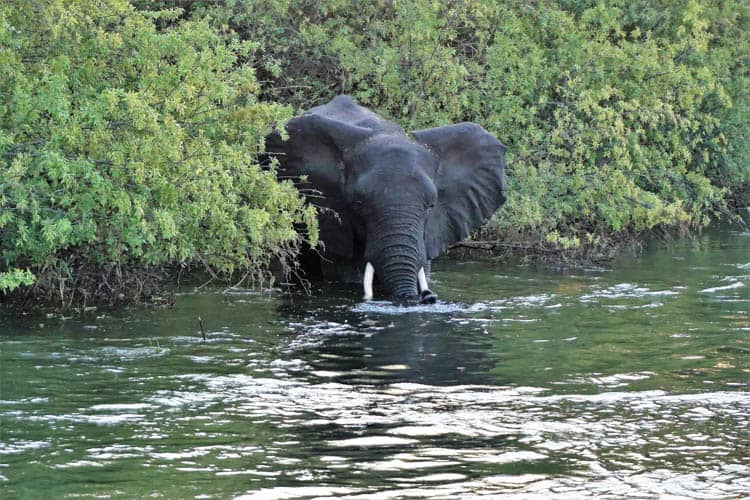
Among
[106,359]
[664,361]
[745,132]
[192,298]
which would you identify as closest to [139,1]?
[192,298]

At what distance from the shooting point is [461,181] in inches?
661

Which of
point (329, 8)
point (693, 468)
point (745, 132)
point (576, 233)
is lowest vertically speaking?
point (693, 468)

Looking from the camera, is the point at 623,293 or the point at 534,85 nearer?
Answer: the point at 623,293

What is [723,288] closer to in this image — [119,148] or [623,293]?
[623,293]

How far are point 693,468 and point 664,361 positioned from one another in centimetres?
368

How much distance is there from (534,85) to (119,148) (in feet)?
31.2

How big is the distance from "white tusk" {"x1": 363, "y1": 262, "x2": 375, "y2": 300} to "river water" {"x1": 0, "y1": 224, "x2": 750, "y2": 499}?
33 centimetres

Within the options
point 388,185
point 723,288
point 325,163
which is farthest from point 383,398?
point 723,288

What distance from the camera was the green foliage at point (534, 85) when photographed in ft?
64.2

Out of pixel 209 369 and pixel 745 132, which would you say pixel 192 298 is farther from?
pixel 745 132

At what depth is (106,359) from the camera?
37.8ft

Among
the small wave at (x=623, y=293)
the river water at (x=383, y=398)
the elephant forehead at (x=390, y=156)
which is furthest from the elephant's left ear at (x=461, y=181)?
the small wave at (x=623, y=293)

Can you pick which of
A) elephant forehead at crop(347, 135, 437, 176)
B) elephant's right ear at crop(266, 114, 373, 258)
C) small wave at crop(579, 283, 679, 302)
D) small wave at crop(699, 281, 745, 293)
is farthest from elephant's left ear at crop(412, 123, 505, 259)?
small wave at crop(699, 281, 745, 293)

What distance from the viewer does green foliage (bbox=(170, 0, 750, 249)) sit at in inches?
770
